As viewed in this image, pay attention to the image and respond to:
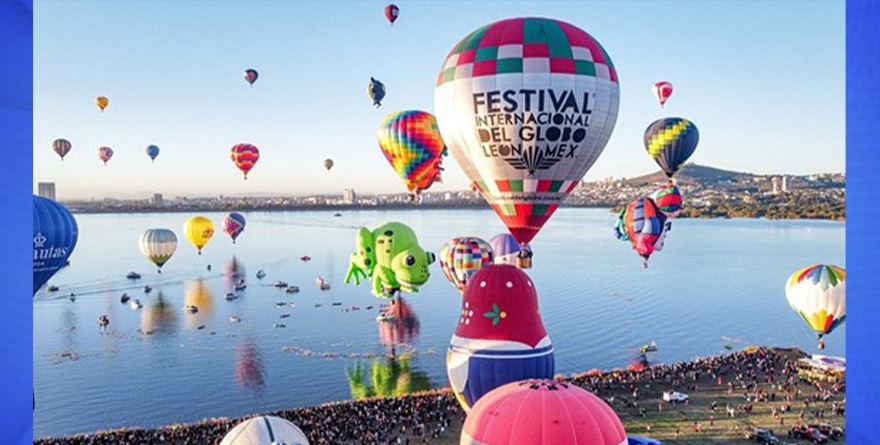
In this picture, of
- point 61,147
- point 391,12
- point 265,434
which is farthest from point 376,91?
point 265,434

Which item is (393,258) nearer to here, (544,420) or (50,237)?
(50,237)

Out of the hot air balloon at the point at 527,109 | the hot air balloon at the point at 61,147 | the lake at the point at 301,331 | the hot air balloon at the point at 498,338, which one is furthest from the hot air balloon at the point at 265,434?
the hot air balloon at the point at 61,147

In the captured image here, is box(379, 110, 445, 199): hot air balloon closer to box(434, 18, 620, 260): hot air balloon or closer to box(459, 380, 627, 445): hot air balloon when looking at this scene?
box(434, 18, 620, 260): hot air balloon

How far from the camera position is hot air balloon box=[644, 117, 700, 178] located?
29.5 meters

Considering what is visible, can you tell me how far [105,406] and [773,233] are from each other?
90.1 metres

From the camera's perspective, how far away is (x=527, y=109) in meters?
12.4

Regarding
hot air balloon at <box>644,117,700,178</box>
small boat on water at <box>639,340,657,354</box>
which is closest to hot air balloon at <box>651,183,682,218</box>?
hot air balloon at <box>644,117,700,178</box>

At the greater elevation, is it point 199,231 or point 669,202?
point 669,202

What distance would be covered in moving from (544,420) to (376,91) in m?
30.0

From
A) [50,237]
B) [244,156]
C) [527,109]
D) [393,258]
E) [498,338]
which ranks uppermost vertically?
[244,156]

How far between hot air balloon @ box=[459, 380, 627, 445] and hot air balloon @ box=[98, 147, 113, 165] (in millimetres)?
49537
